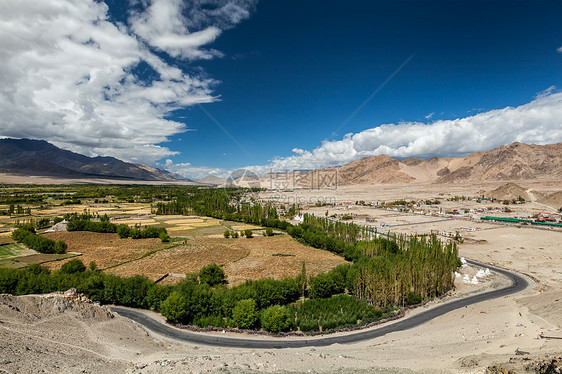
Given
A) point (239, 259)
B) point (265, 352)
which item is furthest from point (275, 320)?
point (239, 259)

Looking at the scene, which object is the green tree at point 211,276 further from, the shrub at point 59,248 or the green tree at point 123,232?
the green tree at point 123,232

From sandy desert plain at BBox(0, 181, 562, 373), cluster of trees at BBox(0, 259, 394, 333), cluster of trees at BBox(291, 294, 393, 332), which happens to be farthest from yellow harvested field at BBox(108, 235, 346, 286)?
cluster of trees at BBox(291, 294, 393, 332)

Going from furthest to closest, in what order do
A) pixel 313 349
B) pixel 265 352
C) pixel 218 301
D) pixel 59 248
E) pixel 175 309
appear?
pixel 59 248, pixel 218 301, pixel 175 309, pixel 313 349, pixel 265 352

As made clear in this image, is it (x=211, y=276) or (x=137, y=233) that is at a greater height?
(x=137, y=233)

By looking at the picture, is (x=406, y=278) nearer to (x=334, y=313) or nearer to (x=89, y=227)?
(x=334, y=313)

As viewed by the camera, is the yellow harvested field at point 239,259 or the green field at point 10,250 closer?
the yellow harvested field at point 239,259

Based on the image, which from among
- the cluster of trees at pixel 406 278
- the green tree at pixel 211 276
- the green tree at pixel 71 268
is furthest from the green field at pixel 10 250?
the cluster of trees at pixel 406 278
